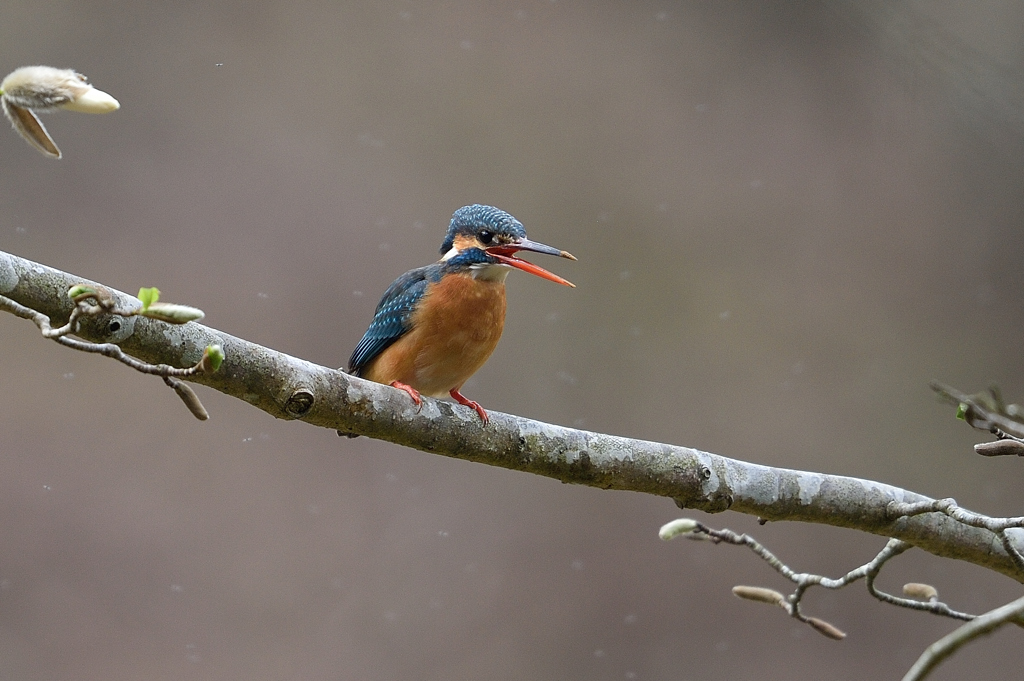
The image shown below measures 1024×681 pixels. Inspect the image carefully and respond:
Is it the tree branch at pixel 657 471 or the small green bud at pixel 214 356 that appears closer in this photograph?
the small green bud at pixel 214 356

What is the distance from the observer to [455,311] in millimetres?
1889

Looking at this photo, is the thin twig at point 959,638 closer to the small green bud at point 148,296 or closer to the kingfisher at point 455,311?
the small green bud at point 148,296

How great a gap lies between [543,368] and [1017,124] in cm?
257

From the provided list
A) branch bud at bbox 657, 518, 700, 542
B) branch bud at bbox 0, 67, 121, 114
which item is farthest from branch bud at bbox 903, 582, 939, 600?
branch bud at bbox 0, 67, 121, 114

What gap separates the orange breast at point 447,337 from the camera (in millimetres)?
1875

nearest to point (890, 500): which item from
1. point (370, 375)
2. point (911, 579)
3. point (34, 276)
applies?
point (370, 375)

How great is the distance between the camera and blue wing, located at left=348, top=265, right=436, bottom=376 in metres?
1.94

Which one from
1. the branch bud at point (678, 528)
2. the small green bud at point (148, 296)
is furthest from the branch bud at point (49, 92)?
the branch bud at point (678, 528)

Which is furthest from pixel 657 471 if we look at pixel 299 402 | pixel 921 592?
pixel 299 402

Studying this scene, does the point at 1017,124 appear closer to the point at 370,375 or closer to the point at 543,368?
the point at 543,368

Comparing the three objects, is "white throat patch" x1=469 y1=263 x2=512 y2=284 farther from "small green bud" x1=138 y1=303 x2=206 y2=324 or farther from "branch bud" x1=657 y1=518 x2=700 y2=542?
"small green bud" x1=138 y1=303 x2=206 y2=324

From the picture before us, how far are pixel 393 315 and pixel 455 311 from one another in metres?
0.15

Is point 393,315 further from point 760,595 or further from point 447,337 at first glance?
point 760,595

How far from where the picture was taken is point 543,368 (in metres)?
4.22
